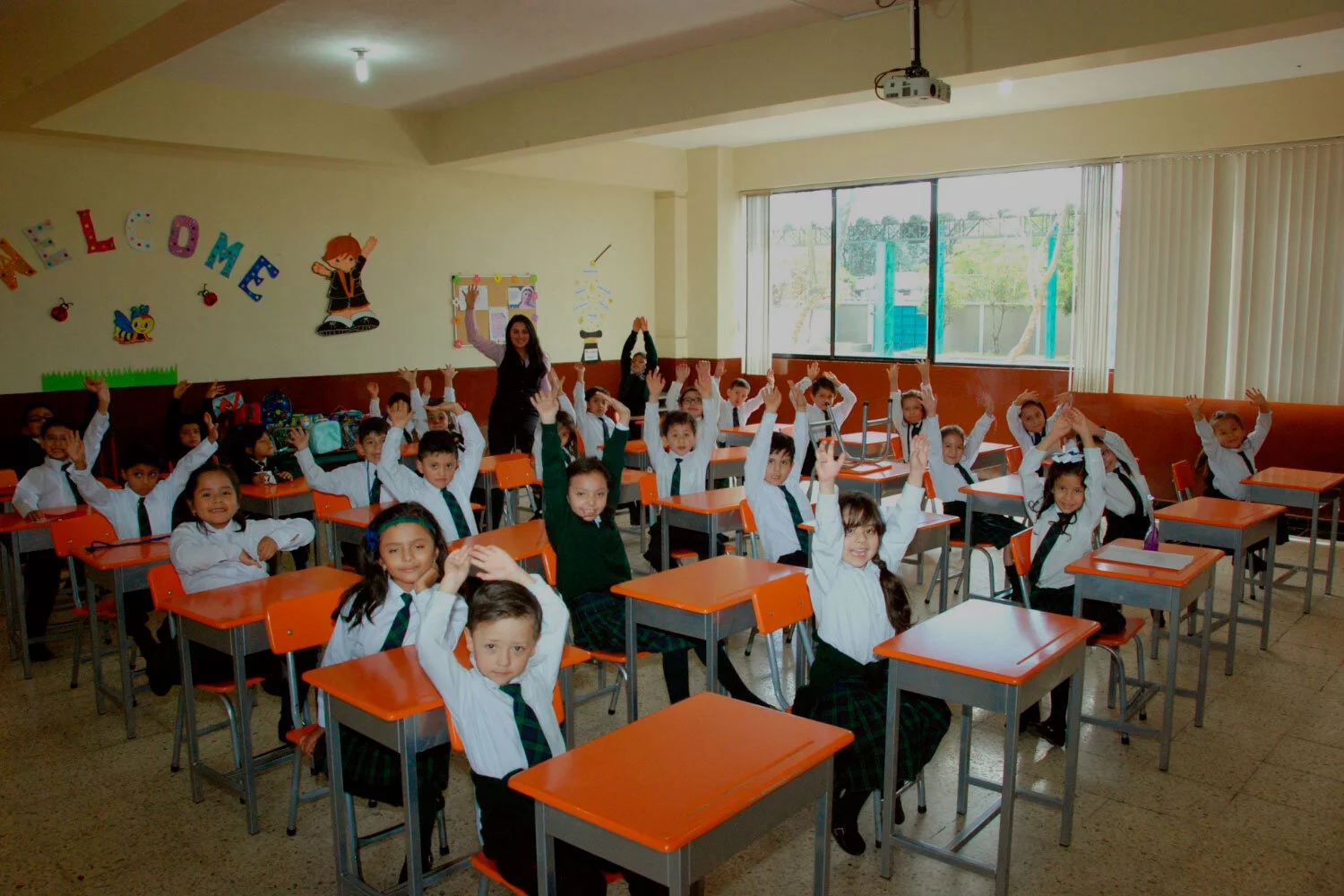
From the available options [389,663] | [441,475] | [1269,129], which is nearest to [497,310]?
[441,475]

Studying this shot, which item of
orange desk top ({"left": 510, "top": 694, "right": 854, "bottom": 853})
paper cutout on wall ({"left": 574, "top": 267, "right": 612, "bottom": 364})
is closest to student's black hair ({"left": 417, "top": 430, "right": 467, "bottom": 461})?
orange desk top ({"left": 510, "top": 694, "right": 854, "bottom": 853})

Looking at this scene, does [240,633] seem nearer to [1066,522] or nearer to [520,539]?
[520,539]

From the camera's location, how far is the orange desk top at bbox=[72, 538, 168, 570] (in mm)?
3840

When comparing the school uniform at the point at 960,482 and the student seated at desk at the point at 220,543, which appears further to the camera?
the school uniform at the point at 960,482

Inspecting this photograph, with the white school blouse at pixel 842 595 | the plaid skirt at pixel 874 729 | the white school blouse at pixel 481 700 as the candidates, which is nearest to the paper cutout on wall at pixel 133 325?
the white school blouse at pixel 481 700

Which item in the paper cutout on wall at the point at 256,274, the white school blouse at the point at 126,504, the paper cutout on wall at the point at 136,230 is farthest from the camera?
the paper cutout on wall at the point at 256,274

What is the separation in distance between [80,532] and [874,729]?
136 inches

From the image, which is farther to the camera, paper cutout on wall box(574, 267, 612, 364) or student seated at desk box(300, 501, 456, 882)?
paper cutout on wall box(574, 267, 612, 364)

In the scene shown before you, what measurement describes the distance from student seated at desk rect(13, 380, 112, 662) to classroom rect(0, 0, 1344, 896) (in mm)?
35

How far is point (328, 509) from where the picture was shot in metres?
4.91

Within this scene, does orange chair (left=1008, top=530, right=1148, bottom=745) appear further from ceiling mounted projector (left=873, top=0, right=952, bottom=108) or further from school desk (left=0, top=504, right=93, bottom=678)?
school desk (left=0, top=504, right=93, bottom=678)

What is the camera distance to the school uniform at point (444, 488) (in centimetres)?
464

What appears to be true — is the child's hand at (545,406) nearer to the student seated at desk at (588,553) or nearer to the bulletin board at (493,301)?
the student seated at desk at (588,553)

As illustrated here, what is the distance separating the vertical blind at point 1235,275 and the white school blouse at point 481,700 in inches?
273
